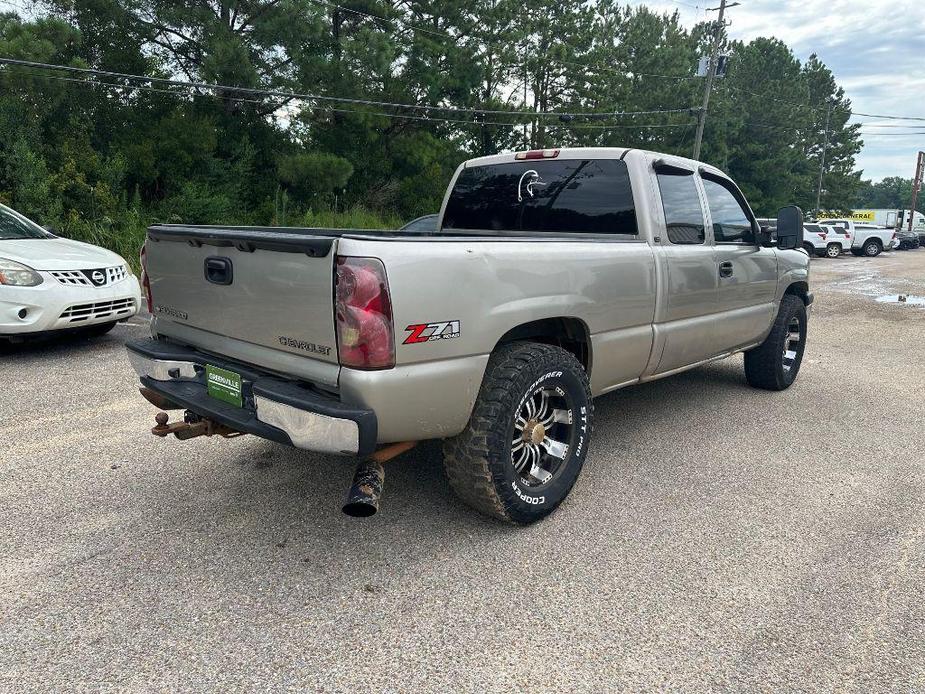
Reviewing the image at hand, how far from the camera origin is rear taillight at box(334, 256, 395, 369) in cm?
254

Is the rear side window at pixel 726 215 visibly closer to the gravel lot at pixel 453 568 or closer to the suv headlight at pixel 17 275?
the gravel lot at pixel 453 568

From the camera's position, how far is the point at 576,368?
10.9ft

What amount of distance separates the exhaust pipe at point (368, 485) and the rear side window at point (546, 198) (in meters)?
1.99

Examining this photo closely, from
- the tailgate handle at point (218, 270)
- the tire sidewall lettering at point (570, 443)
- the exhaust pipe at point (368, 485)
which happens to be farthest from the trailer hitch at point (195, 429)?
the tire sidewall lettering at point (570, 443)

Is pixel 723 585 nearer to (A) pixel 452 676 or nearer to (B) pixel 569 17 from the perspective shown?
(A) pixel 452 676

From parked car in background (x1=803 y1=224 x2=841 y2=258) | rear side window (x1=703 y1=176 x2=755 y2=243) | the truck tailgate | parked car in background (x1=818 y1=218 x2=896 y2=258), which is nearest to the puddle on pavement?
rear side window (x1=703 y1=176 x2=755 y2=243)

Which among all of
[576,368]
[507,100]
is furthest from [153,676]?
[507,100]

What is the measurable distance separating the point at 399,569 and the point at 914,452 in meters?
3.60

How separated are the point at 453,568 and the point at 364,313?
1184 mm

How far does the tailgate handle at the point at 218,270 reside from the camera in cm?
302

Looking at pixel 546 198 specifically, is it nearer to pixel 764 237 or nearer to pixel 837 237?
pixel 764 237

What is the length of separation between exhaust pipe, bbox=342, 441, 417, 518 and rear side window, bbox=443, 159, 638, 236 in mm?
1986

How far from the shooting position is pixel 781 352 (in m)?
5.71

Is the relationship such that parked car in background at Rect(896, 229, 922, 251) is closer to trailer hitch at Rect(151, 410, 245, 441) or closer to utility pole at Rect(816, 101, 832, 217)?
utility pole at Rect(816, 101, 832, 217)
